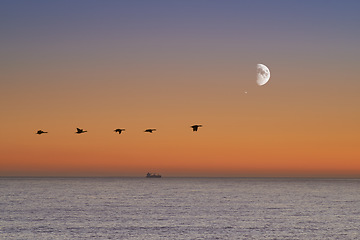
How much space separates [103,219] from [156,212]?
60.0 feet

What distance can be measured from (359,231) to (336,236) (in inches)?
309

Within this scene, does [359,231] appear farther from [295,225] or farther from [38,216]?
[38,216]

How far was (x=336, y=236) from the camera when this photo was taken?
80.8 meters

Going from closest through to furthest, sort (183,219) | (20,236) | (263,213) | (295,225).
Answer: (20,236) < (295,225) < (183,219) < (263,213)

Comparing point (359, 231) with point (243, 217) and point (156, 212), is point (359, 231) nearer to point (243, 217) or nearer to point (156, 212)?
point (243, 217)

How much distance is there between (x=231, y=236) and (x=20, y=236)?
3335cm

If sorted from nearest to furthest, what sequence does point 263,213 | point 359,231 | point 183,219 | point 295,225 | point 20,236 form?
point 20,236
point 359,231
point 295,225
point 183,219
point 263,213

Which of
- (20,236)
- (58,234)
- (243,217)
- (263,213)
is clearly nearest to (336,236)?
(243,217)

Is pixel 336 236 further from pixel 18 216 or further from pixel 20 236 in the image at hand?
pixel 18 216

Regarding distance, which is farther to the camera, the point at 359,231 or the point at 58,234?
the point at 359,231

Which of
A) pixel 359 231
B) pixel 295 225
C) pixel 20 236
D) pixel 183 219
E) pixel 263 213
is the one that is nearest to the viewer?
pixel 20 236

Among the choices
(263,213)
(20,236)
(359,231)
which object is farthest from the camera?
(263,213)

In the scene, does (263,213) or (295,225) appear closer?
(295,225)

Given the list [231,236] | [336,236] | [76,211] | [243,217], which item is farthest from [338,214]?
[76,211]
